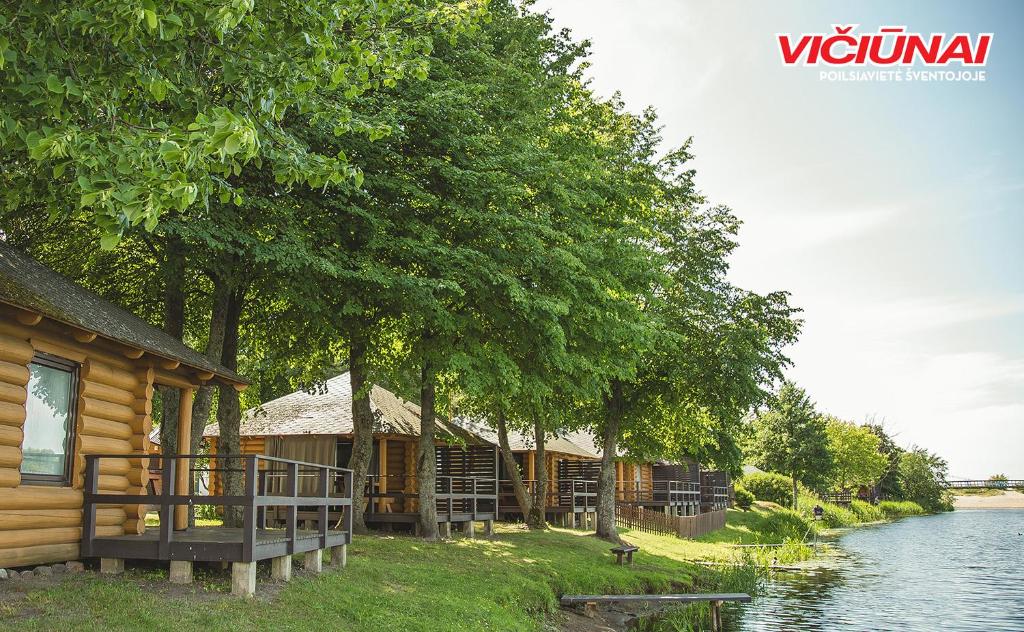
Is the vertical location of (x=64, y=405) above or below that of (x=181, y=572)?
above

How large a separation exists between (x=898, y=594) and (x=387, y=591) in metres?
15.7

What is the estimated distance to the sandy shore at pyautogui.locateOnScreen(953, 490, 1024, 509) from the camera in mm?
121688

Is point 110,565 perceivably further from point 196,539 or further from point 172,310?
point 172,310

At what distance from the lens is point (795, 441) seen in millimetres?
60656

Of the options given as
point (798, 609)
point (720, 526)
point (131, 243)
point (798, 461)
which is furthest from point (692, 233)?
point (798, 461)

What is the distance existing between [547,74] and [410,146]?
622cm

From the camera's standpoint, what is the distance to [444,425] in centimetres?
2970

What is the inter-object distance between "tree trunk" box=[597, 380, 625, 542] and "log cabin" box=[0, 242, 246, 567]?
17.2 m

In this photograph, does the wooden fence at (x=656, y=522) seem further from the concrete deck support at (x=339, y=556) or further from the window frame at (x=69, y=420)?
the window frame at (x=69, y=420)

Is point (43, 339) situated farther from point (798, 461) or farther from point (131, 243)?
point (798, 461)

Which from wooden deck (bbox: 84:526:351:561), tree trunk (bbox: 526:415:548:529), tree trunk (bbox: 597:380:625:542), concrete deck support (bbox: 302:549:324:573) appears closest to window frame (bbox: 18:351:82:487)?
wooden deck (bbox: 84:526:351:561)

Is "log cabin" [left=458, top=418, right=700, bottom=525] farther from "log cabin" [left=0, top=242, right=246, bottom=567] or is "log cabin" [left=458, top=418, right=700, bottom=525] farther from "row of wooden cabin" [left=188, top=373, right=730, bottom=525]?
"log cabin" [left=0, top=242, right=246, bottom=567]

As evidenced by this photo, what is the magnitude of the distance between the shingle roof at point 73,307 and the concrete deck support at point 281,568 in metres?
3.47

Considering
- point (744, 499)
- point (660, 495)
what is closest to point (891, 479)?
point (744, 499)
